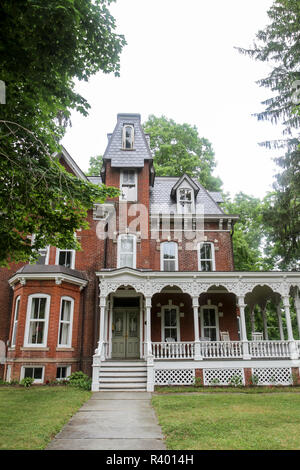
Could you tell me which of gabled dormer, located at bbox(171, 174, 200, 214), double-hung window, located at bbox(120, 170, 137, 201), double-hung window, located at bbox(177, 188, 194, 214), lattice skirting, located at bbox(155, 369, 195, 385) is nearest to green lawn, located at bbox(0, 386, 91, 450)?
lattice skirting, located at bbox(155, 369, 195, 385)

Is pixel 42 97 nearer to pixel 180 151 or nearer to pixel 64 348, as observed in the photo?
pixel 64 348

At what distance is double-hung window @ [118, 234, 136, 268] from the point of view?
16891 millimetres

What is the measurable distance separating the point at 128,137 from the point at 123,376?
13.1 metres

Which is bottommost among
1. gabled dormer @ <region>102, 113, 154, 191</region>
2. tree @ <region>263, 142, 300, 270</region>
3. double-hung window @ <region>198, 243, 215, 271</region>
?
double-hung window @ <region>198, 243, 215, 271</region>

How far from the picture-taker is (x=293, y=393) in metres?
11.5

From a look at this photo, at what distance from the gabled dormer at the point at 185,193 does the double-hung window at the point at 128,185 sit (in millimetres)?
2459

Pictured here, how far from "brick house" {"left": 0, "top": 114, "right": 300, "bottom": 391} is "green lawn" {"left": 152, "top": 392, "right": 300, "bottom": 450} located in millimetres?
2953

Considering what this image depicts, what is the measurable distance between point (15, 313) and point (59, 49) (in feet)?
39.0

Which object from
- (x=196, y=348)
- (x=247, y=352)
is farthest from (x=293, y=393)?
(x=196, y=348)

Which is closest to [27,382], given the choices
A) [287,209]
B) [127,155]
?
[127,155]

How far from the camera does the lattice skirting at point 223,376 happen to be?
13.2 m

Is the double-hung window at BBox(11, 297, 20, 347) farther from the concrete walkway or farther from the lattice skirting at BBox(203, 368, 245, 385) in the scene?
the lattice skirting at BBox(203, 368, 245, 385)

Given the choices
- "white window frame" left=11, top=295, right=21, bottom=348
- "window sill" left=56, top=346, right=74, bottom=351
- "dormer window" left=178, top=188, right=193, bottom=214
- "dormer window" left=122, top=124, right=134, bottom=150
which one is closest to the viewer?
"window sill" left=56, top=346, right=74, bottom=351

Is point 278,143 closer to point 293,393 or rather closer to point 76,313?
point 293,393
